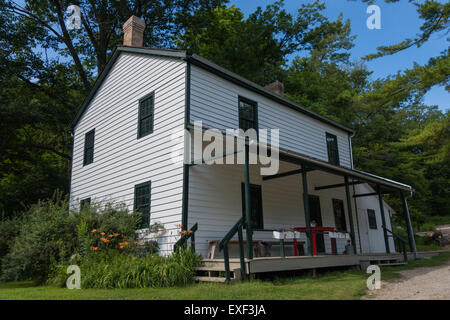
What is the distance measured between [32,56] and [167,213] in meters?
16.8

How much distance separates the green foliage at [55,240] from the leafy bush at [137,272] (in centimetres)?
79

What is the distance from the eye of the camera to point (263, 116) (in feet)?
41.7

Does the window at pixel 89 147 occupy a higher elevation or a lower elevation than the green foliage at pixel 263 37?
lower

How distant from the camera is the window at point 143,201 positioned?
10297 mm

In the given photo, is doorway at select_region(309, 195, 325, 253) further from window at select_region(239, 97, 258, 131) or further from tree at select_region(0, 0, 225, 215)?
tree at select_region(0, 0, 225, 215)

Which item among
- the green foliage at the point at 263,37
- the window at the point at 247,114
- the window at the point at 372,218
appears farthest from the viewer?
the green foliage at the point at 263,37

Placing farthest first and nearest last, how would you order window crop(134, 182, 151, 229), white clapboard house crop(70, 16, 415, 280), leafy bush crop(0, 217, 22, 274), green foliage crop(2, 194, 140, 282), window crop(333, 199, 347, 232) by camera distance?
window crop(333, 199, 347, 232) → leafy bush crop(0, 217, 22, 274) → window crop(134, 182, 151, 229) → white clapboard house crop(70, 16, 415, 280) → green foliage crop(2, 194, 140, 282)

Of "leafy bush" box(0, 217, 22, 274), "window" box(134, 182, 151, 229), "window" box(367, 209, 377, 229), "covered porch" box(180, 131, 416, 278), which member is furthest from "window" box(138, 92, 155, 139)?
"window" box(367, 209, 377, 229)

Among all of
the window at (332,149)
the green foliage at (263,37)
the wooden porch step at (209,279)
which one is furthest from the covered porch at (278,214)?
the green foliage at (263,37)

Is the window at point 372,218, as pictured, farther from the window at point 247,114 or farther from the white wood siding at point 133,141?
the white wood siding at point 133,141

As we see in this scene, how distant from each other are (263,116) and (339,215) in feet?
19.1

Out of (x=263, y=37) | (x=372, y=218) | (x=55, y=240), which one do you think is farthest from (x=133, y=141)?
(x=263, y=37)

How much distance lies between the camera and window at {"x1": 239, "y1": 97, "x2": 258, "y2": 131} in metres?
11.9

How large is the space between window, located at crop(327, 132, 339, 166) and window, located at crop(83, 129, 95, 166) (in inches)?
402
